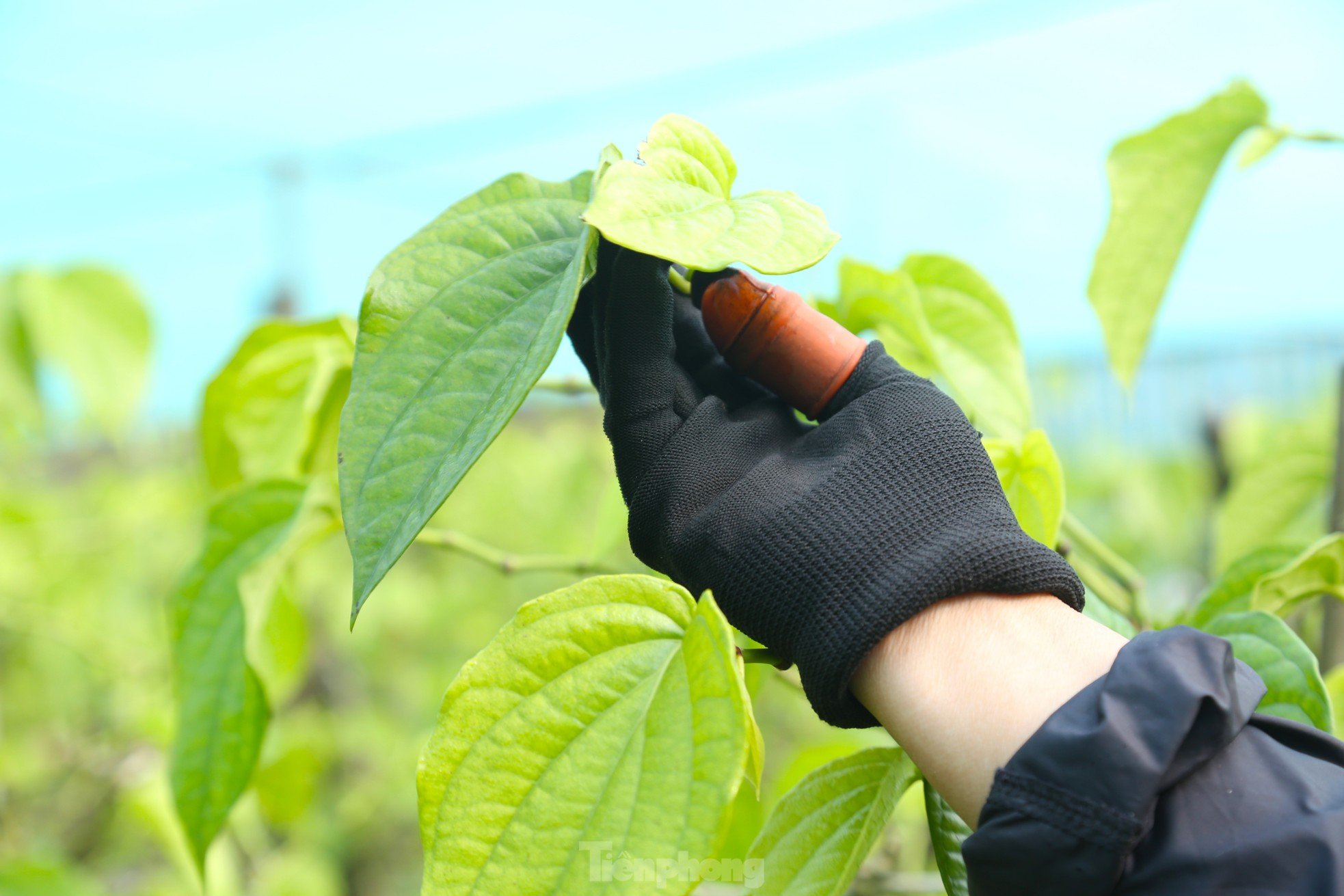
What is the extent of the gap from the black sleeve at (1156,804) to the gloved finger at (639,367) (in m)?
0.15

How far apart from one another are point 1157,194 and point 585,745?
40 cm

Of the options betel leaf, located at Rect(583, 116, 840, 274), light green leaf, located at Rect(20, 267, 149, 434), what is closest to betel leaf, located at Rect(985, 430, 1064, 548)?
betel leaf, located at Rect(583, 116, 840, 274)

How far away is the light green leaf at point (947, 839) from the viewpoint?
326 millimetres

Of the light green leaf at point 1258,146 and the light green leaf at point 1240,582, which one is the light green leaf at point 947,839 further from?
the light green leaf at point 1258,146

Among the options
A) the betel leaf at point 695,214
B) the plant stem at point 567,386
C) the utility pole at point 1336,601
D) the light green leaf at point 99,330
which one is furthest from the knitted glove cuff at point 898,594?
the light green leaf at point 99,330

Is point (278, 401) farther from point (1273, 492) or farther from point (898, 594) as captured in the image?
point (1273, 492)

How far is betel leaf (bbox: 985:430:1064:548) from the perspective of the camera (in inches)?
14.3

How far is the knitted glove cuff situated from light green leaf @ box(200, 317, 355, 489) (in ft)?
0.97

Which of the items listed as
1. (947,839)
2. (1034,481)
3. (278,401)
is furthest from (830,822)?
(278,401)

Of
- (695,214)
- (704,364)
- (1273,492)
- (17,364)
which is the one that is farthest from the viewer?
(17,364)

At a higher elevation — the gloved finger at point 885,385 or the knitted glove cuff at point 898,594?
the gloved finger at point 885,385

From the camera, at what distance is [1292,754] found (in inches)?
11.1

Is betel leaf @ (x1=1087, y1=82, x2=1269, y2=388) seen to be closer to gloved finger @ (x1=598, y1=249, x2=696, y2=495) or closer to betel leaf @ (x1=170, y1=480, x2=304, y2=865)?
gloved finger @ (x1=598, y1=249, x2=696, y2=495)

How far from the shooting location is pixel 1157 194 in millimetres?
482
